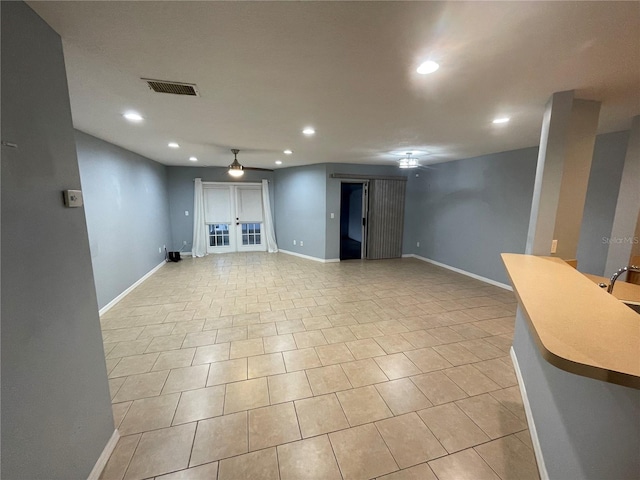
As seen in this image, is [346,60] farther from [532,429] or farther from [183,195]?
[183,195]

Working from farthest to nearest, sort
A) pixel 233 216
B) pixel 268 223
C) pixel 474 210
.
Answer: pixel 268 223
pixel 233 216
pixel 474 210

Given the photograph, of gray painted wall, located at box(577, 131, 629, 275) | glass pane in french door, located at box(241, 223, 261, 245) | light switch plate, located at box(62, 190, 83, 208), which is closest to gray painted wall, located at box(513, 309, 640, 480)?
light switch plate, located at box(62, 190, 83, 208)

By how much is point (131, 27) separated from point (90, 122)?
228cm

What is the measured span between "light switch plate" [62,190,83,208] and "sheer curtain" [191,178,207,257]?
575 cm

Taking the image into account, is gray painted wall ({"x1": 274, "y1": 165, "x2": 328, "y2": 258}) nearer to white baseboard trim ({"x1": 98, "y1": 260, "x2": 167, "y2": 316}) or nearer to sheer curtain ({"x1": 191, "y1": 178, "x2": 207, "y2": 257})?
sheer curtain ({"x1": 191, "y1": 178, "x2": 207, "y2": 257})

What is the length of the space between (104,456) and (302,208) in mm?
5627

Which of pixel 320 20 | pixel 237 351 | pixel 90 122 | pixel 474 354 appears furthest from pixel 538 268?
pixel 90 122

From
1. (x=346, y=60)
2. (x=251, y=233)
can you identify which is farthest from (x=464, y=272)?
A: (x=251, y=233)

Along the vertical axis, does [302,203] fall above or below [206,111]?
below

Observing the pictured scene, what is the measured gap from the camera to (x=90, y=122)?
2.82m

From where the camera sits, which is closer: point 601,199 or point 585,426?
point 585,426

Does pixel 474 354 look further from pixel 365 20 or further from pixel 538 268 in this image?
pixel 365 20

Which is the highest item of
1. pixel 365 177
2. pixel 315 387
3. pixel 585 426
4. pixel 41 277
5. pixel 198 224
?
pixel 365 177

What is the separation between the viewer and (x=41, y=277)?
1114 mm
